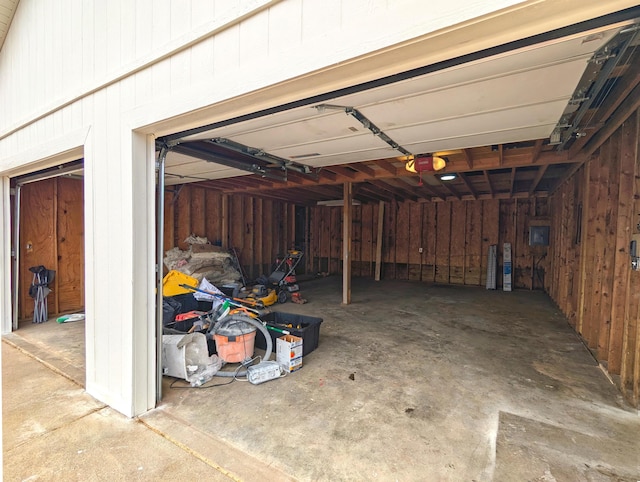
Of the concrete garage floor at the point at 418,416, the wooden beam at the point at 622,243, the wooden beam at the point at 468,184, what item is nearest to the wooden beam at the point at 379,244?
the wooden beam at the point at 468,184

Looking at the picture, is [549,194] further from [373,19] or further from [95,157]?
[95,157]

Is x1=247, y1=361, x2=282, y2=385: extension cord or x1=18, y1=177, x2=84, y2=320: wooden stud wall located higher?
x1=18, y1=177, x2=84, y2=320: wooden stud wall

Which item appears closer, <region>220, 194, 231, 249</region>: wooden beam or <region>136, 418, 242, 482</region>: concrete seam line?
<region>136, 418, 242, 482</region>: concrete seam line

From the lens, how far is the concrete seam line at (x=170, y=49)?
1.77 m

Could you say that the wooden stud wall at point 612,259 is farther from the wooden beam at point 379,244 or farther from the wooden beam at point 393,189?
the wooden beam at point 379,244

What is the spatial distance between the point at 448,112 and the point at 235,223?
21.0 feet

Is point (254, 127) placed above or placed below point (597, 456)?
above

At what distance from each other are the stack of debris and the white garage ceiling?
2974 mm

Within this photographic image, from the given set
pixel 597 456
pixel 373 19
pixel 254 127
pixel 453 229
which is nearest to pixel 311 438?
pixel 597 456

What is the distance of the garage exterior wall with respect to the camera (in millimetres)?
1324

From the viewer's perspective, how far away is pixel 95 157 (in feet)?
8.55

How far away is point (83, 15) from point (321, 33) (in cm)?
265

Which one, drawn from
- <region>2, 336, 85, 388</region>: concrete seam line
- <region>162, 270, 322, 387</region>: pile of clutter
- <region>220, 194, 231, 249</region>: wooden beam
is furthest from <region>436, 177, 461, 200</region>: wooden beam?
<region>2, 336, 85, 388</region>: concrete seam line

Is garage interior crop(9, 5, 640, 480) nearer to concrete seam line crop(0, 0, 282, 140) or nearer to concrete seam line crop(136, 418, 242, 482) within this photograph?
concrete seam line crop(136, 418, 242, 482)
